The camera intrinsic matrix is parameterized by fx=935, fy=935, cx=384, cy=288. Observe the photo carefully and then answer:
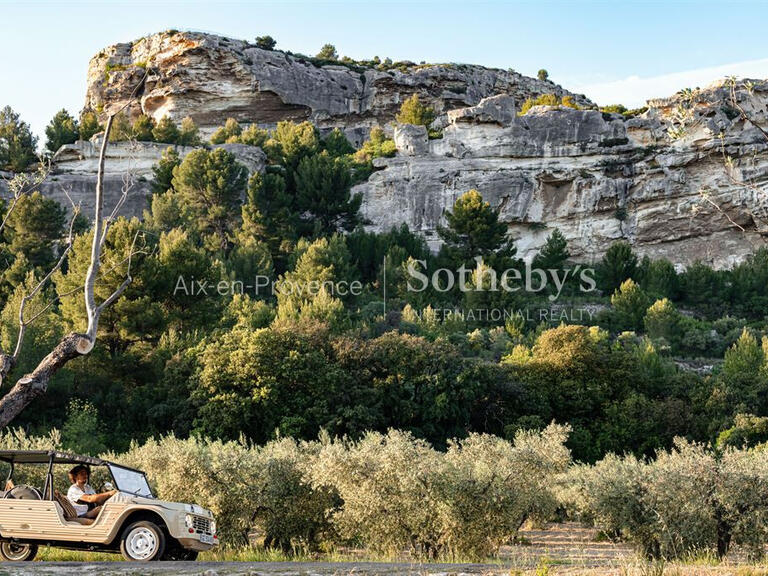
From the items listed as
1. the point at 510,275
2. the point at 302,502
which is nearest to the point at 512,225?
the point at 510,275

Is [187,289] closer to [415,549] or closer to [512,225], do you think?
[415,549]

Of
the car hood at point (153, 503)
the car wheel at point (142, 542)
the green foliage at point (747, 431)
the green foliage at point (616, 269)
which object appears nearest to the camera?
the car wheel at point (142, 542)

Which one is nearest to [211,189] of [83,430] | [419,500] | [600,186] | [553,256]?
[553,256]

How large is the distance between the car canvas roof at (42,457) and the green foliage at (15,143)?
61.3 m

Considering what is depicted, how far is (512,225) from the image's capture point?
239ft

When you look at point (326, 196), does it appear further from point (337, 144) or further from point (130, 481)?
point (130, 481)

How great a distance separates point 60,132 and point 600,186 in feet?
143

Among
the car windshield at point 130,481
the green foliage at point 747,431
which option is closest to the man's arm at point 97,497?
A: the car windshield at point 130,481

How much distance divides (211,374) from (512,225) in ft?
144

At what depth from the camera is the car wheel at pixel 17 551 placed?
39.1 ft

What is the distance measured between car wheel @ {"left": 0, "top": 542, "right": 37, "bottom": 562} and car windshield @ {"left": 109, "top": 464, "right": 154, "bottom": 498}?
4.22ft

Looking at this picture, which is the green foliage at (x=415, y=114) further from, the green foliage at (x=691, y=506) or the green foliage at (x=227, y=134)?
the green foliage at (x=691, y=506)

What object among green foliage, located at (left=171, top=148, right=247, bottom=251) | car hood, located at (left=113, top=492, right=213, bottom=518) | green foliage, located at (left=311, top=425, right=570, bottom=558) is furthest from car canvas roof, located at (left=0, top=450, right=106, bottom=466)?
green foliage, located at (left=171, top=148, right=247, bottom=251)

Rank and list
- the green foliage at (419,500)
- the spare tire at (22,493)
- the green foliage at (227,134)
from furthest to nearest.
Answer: the green foliage at (227,134)
the green foliage at (419,500)
the spare tire at (22,493)
